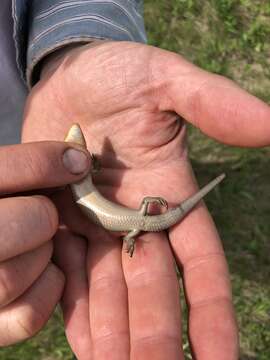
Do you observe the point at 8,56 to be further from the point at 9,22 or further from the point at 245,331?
the point at 245,331

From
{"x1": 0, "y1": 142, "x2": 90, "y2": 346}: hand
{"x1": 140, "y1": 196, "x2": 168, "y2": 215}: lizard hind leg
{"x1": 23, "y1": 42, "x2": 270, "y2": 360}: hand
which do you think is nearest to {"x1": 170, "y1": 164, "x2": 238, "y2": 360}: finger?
{"x1": 23, "y1": 42, "x2": 270, "y2": 360}: hand

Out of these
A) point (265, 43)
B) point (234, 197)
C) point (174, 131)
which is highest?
point (174, 131)

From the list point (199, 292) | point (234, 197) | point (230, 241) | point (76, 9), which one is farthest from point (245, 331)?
point (76, 9)

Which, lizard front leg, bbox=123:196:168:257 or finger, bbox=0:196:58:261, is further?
lizard front leg, bbox=123:196:168:257

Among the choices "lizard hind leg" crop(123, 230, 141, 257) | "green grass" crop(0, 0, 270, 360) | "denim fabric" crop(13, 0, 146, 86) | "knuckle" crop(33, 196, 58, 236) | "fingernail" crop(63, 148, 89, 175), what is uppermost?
"denim fabric" crop(13, 0, 146, 86)

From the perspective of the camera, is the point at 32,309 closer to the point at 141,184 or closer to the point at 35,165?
the point at 35,165

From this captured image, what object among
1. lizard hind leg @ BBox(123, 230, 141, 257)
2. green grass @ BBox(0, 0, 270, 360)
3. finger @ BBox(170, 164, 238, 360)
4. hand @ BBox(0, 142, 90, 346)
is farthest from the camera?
green grass @ BBox(0, 0, 270, 360)

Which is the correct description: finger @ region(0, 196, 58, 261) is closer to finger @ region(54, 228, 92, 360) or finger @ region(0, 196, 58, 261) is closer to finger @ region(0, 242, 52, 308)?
finger @ region(0, 242, 52, 308)
